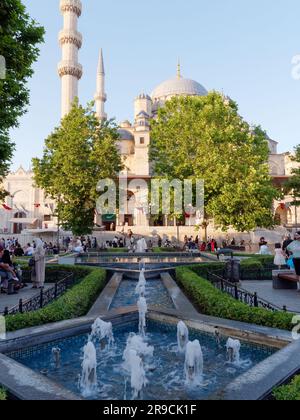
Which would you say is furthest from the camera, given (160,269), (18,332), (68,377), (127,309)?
(160,269)

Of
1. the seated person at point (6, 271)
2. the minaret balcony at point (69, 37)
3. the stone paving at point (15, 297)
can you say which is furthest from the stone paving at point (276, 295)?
the minaret balcony at point (69, 37)

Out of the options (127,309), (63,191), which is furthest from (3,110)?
(63,191)

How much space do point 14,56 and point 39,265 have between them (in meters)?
6.54

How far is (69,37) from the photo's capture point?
39281 mm

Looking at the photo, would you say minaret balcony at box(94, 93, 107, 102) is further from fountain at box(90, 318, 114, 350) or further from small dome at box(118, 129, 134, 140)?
fountain at box(90, 318, 114, 350)

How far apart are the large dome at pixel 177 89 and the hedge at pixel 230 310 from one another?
5608 cm

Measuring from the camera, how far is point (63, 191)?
23391 millimetres

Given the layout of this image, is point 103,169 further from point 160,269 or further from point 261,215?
point 160,269

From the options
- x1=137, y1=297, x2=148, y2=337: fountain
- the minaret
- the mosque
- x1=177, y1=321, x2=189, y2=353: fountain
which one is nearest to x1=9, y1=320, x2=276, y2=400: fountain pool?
x1=177, y1=321, x2=189, y2=353: fountain

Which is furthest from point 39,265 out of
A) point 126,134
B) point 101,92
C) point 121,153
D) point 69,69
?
point 126,134

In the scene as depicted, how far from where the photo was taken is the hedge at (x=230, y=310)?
586cm

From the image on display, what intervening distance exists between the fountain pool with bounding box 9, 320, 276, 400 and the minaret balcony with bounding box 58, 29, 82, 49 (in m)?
40.5

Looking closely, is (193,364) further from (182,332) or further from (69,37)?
(69,37)

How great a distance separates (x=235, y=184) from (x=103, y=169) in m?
9.25
